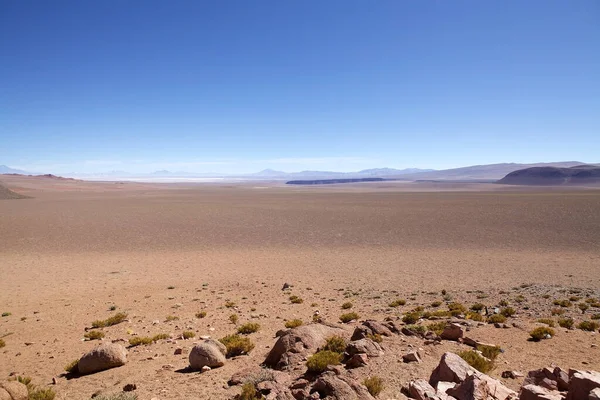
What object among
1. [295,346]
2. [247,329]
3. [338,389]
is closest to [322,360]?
[338,389]

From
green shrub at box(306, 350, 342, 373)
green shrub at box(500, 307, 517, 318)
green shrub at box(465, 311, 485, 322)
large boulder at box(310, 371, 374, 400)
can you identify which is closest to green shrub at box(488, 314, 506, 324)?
green shrub at box(465, 311, 485, 322)

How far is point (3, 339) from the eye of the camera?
9789 mm

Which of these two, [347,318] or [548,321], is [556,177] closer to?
[548,321]

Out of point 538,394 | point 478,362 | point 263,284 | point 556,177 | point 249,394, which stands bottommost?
point 263,284

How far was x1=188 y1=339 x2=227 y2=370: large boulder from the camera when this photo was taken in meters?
7.23

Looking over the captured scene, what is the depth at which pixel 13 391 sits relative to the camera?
5.79 metres

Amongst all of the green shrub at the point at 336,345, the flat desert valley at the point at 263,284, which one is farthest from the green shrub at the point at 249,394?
the green shrub at the point at 336,345

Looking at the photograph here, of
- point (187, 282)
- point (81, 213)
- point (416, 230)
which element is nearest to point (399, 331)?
point (187, 282)

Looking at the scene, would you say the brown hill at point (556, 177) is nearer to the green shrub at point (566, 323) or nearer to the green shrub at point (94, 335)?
the green shrub at point (566, 323)

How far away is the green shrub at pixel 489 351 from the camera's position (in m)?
7.22

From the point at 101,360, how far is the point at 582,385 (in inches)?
300

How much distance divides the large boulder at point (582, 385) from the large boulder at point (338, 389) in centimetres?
239

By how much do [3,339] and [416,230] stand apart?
25313 millimetres

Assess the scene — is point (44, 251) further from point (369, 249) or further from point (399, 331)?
point (399, 331)
